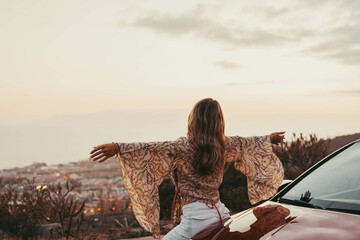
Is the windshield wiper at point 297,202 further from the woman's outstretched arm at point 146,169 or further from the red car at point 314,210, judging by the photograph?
the woman's outstretched arm at point 146,169

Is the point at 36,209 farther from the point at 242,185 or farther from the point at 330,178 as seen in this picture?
the point at 330,178

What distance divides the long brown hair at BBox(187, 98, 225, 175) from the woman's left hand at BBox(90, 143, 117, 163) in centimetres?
61

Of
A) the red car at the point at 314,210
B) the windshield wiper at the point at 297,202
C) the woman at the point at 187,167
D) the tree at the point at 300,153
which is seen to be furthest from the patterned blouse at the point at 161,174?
the tree at the point at 300,153

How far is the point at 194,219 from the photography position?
9.91 feet

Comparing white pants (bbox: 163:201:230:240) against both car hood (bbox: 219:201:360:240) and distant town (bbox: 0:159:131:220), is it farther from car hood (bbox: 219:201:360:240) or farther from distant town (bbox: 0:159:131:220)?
distant town (bbox: 0:159:131:220)

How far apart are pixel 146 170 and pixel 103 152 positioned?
46cm

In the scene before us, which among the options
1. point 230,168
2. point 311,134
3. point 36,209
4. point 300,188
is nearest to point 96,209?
point 36,209

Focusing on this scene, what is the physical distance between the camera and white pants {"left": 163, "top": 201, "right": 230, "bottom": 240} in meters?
2.92

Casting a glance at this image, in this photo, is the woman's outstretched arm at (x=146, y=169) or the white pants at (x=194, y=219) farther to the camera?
the woman's outstretched arm at (x=146, y=169)

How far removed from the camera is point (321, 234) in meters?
2.00

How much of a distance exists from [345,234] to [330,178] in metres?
1.01

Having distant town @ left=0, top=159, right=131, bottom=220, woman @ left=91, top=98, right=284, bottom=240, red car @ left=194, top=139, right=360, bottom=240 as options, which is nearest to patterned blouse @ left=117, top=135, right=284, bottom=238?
woman @ left=91, top=98, right=284, bottom=240

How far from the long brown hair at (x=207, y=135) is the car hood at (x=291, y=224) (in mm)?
548

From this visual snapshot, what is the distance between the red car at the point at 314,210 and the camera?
2.08 metres
